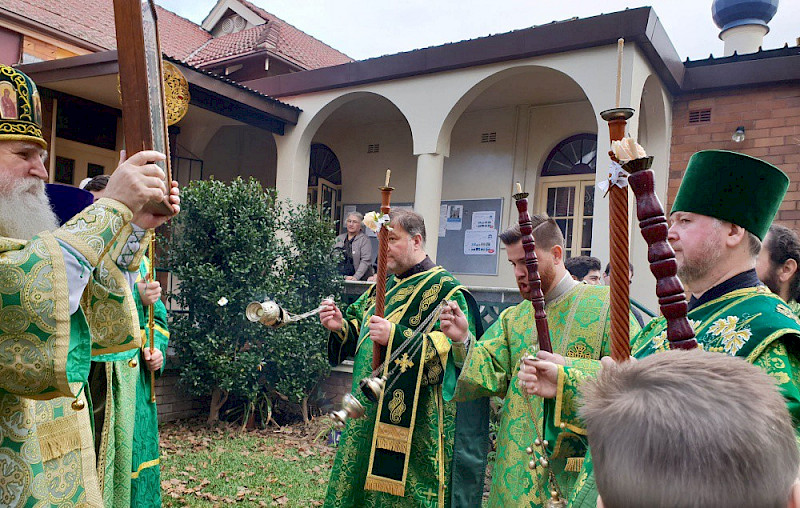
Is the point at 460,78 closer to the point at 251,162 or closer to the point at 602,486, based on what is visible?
the point at 251,162

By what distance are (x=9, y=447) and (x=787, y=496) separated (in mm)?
1919

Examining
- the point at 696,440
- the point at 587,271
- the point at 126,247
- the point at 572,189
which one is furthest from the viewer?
the point at 572,189

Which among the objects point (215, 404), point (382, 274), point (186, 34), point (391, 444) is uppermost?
point (186, 34)

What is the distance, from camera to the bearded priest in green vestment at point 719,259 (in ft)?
6.18

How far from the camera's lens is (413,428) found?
3791 mm

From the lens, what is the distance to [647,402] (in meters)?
0.92

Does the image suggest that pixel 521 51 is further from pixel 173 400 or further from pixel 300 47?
pixel 300 47

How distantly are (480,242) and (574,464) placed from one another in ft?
27.8

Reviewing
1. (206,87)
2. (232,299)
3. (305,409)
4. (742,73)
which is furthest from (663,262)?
(206,87)

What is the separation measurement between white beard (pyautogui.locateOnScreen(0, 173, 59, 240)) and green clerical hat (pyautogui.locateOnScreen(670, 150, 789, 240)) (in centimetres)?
218

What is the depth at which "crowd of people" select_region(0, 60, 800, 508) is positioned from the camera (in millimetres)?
899

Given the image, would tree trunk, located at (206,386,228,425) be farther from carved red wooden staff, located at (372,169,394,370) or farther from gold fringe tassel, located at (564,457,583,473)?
gold fringe tassel, located at (564,457,583,473)

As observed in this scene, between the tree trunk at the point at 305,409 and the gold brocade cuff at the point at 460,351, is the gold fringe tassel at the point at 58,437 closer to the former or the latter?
the gold brocade cuff at the point at 460,351

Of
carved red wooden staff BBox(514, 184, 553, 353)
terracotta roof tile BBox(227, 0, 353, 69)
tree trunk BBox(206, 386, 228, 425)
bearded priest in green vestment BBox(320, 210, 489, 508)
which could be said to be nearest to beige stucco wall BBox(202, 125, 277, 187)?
terracotta roof tile BBox(227, 0, 353, 69)
